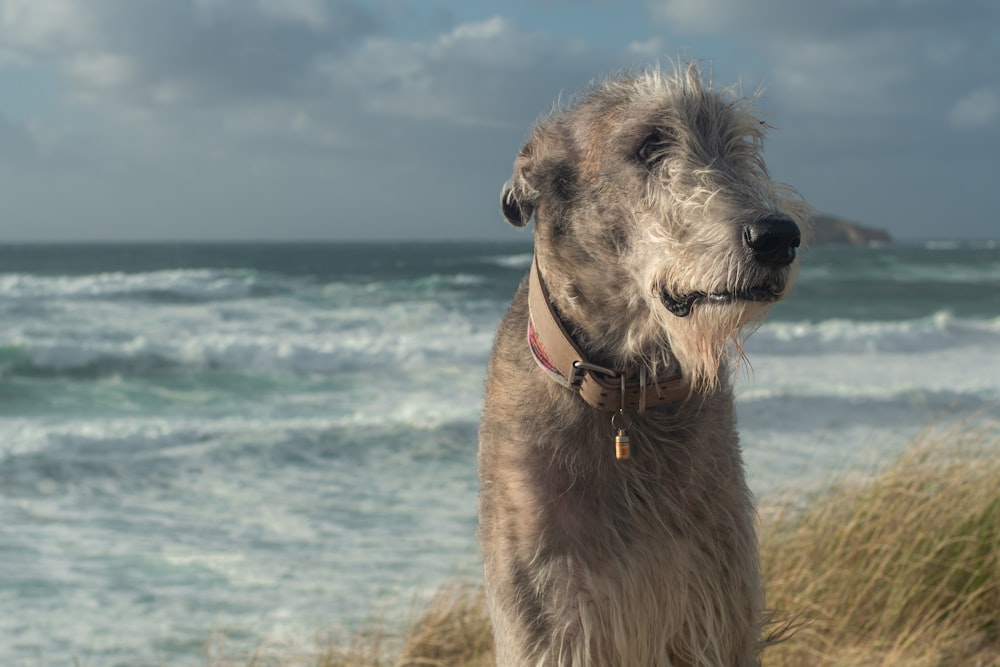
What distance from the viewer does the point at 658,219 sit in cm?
218

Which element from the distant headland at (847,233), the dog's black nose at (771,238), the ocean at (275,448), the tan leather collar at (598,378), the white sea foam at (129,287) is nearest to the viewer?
the dog's black nose at (771,238)

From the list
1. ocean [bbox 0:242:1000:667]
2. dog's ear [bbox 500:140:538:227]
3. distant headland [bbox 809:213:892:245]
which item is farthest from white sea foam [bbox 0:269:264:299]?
distant headland [bbox 809:213:892:245]

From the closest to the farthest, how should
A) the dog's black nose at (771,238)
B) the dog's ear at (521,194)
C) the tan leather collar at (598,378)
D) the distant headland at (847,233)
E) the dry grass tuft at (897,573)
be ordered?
the dog's black nose at (771,238) < the tan leather collar at (598,378) < the dog's ear at (521,194) < the dry grass tuft at (897,573) < the distant headland at (847,233)

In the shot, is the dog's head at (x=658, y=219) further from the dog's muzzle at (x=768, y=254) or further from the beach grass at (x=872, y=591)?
the beach grass at (x=872, y=591)

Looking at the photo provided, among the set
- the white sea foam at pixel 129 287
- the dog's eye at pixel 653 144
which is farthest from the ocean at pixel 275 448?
the white sea foam at pixel 129 287

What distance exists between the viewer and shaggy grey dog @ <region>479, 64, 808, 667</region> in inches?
88.7

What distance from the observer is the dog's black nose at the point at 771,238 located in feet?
6.36

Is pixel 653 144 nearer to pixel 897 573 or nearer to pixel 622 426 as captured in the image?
pixel 622 426

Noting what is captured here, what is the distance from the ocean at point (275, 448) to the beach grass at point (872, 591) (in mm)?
678

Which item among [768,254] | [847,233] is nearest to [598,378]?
[768,254]

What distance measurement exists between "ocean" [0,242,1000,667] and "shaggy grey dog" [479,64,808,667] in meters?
0.34

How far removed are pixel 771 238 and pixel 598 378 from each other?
55 cm

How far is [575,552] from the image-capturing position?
7.50 feet

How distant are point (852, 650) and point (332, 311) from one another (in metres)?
24.3
